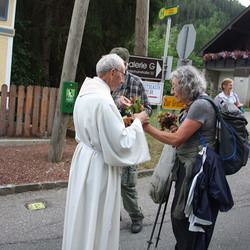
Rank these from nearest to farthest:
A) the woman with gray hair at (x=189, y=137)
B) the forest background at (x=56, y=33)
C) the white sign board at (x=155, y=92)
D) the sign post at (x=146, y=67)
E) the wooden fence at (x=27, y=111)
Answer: the woman with gray hair at (x=189, y=137) < the sign post at (x=146, y=67) < the white sign board at (x=155, y=92) < the wooden fence at (x=27, y=111) < the forest background at (x=56, y=33)

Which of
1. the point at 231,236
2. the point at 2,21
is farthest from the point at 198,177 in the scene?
the point at 2,21

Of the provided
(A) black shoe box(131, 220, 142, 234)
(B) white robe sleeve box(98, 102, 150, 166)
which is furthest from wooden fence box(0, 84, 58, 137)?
(B) white robe sleeve box(98, 102, 150, 166)

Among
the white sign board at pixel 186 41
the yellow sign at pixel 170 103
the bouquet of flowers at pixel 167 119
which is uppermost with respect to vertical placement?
the white sign board at pixel 186 41

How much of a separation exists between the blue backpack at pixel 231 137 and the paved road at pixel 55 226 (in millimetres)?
1403

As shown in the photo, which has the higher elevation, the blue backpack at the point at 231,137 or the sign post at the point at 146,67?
the sign post at the point at 146,67

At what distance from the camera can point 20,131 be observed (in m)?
7.72

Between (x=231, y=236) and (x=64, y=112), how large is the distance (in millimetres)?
3633

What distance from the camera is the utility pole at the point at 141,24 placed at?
7691 mm

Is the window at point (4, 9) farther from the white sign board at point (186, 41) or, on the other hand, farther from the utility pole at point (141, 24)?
the white sign board at point (186, 41)

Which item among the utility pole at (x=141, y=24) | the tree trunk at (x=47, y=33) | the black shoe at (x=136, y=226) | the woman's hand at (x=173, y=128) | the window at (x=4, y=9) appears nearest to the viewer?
the woman's hand at (x=173, y=128)

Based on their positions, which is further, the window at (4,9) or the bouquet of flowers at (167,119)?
the window at (4,9)

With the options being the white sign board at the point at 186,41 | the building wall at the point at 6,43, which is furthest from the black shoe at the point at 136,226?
the building wall at the point at 6,43

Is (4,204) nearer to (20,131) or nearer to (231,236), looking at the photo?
(231,236)

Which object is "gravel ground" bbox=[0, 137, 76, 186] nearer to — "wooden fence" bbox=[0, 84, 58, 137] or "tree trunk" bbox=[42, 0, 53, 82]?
"wooden fence" bbox=[0, 84, 58, 137]
